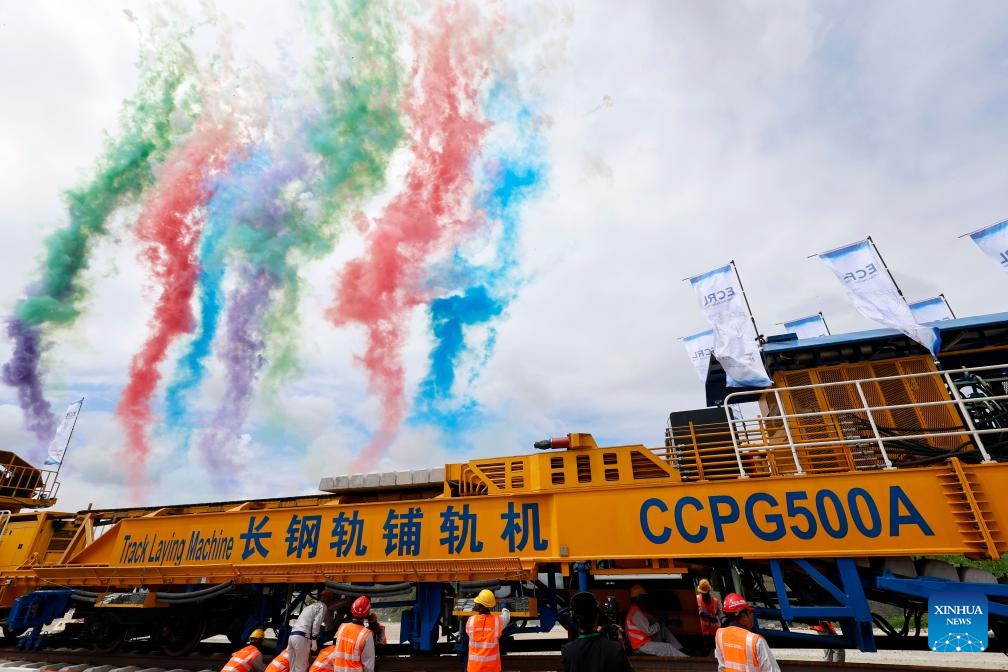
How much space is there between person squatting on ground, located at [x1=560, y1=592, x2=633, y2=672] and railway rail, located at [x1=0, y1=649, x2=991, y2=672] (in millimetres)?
3723

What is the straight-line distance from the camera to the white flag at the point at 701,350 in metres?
11.0

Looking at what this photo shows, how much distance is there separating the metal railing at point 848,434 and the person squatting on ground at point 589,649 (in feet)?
12.0

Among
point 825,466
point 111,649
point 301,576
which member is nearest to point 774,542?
point 825,466

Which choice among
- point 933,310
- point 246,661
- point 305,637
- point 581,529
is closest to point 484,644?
point 581,529

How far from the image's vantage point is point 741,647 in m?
4.36

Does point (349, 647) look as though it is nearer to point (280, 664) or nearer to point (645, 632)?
point (280, 664)

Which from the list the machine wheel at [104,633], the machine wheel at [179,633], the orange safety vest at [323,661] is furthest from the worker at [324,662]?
the machine wheel at [104,633]

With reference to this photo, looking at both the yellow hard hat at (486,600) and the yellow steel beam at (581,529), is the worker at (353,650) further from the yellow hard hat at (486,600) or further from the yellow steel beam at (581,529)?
the yellow steel beam at (581,529)

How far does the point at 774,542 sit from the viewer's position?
238 inches

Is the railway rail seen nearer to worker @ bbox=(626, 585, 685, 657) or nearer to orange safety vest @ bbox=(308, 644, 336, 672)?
worker @ bbox=(626, 585, 685, 657)

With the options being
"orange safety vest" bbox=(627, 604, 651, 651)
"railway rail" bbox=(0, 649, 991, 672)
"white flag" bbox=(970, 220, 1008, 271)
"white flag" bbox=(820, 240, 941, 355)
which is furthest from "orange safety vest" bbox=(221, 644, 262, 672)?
"white flag" bbox=(970, 220, 1008, 271)

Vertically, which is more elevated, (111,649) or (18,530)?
(18,530)

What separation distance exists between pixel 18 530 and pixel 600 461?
1427 centimetres

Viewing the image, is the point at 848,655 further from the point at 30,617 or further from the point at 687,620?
the point at 30,617
